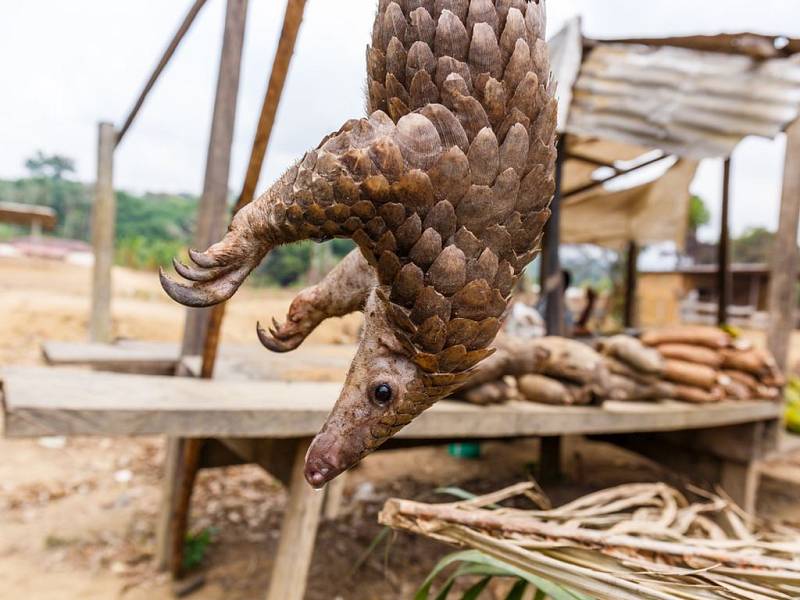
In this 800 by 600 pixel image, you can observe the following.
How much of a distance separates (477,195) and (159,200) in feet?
139

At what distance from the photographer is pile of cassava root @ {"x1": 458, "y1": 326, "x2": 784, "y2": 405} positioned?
218 cm

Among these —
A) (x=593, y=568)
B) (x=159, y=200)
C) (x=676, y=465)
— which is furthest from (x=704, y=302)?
(x=159, y=200)

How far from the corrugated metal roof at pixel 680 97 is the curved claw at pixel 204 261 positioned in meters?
3.02

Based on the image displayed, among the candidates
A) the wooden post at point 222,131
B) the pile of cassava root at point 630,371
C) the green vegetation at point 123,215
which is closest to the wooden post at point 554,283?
the pile of cassava root at point 630,371

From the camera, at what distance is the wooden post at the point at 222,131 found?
2.21 m

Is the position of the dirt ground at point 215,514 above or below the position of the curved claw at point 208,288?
below

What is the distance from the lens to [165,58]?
2.56 metres

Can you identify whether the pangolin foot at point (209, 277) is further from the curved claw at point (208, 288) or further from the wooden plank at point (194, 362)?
the wooden plank at point (194, 362)

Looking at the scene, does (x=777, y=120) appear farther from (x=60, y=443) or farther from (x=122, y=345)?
(x=60, y=443)

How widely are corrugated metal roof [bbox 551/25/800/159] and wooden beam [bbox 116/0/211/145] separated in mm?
1900

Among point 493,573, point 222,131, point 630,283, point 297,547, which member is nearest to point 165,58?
point 222,131

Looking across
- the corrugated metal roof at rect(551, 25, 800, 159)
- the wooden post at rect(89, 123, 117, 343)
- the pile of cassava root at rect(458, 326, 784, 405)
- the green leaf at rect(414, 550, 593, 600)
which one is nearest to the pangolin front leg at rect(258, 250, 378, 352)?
the green leaf at rect(414, 550, 593, 600)

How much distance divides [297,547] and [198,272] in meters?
1.84

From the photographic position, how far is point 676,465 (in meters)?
3.66
